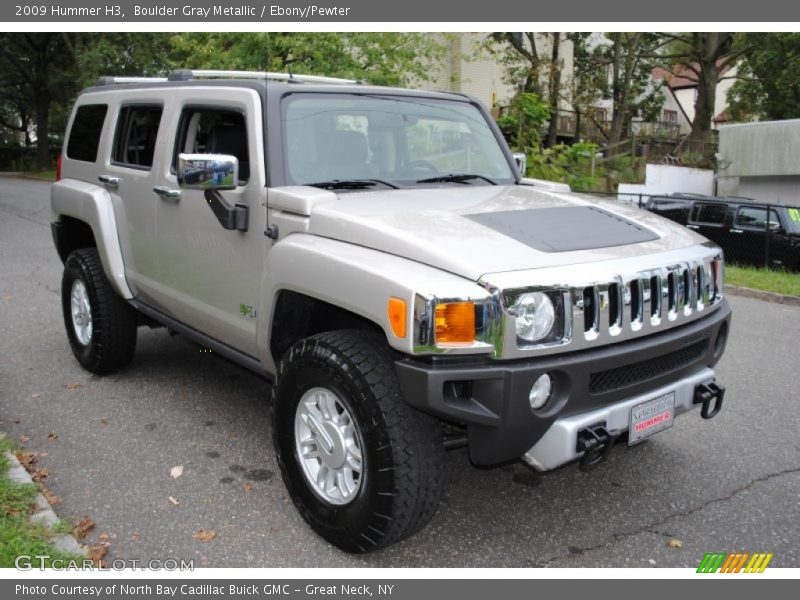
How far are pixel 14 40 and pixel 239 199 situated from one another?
39.1 m

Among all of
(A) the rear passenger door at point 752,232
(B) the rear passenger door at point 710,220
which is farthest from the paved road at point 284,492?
(B) the rear passenger door at point 710,220

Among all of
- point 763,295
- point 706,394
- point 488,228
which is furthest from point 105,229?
point 763,295

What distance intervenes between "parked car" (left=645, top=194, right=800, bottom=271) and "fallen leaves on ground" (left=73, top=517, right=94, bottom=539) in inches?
489

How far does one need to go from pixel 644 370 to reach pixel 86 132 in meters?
4.52

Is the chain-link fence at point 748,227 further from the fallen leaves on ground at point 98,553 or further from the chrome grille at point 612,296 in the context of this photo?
the fallen leaves on ground at point 98,553

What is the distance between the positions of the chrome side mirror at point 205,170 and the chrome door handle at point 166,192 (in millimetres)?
898

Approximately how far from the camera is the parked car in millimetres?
13055

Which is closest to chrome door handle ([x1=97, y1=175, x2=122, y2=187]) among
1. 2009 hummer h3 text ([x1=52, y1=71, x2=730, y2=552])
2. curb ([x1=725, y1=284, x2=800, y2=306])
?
2009 hummer h3 text ([x1=52, y1=71, x2=730, y2=552])

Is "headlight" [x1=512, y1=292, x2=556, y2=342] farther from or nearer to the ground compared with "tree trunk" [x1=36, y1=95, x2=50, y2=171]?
nearer to the ground

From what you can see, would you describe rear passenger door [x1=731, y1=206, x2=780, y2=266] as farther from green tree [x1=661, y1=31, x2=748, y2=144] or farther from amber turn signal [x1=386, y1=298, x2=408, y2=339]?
green tree [x1=661, y1=31, x2=748, y2=144]

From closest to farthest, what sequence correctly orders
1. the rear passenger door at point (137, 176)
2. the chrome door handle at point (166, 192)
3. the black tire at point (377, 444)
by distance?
the black tire at point (377, 444) → the chrome door handle at point (166, 192) → the rear passenger door at point (137, 176)

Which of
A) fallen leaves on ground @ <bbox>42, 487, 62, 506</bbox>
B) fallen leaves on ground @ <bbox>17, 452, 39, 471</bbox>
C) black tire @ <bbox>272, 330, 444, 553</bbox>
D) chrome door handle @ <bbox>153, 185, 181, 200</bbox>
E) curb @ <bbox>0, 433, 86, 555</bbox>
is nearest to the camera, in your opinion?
black tire @ <bbox>272, 330, 444, 553</bbox>

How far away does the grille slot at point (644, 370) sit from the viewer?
3209 millimetres

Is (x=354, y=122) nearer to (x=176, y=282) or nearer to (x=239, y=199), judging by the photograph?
(x=239, y=199)
